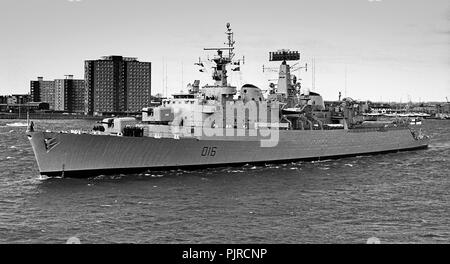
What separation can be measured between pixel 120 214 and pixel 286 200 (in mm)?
6747

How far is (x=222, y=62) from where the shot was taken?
32031mm

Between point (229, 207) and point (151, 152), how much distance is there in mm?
9242

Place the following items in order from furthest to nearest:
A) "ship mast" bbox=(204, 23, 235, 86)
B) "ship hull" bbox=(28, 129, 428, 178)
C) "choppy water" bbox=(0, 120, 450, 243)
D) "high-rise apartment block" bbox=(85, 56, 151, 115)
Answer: "high-rise apartment block" bbox=(85, 56, 151, 115), "ship mast" bbox=(204, 23, 235, 86), "ship hull" bbox=(28, 129, 428, 178), "choppy water" bbox=(0, 120, 450, 243)

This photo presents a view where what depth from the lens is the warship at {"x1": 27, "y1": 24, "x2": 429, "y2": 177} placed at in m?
23.5

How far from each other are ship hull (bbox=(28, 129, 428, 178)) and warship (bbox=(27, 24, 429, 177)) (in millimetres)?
49

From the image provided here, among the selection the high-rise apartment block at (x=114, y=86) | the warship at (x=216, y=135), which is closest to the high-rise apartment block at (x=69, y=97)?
the high-rise apartment block at (x=114, y=86)

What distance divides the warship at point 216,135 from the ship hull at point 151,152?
0.05m

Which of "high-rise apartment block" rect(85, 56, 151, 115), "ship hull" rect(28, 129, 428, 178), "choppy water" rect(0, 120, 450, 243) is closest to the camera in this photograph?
"choppy water" rect(0, 120, 450, 243)

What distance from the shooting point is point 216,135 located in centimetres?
2784

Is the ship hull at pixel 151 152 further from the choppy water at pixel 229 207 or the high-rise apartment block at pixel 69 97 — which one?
the high-rise apartment block at pixel 69 97

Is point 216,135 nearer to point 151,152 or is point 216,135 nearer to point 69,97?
point 151,152

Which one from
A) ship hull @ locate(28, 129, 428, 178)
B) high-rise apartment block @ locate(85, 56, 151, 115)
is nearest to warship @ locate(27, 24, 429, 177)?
ship hull @ locate(28, 129, 428, 178)

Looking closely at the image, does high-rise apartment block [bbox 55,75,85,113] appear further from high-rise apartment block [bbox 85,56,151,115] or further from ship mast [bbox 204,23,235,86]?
ship mast [bbox 204,23,235,86]
